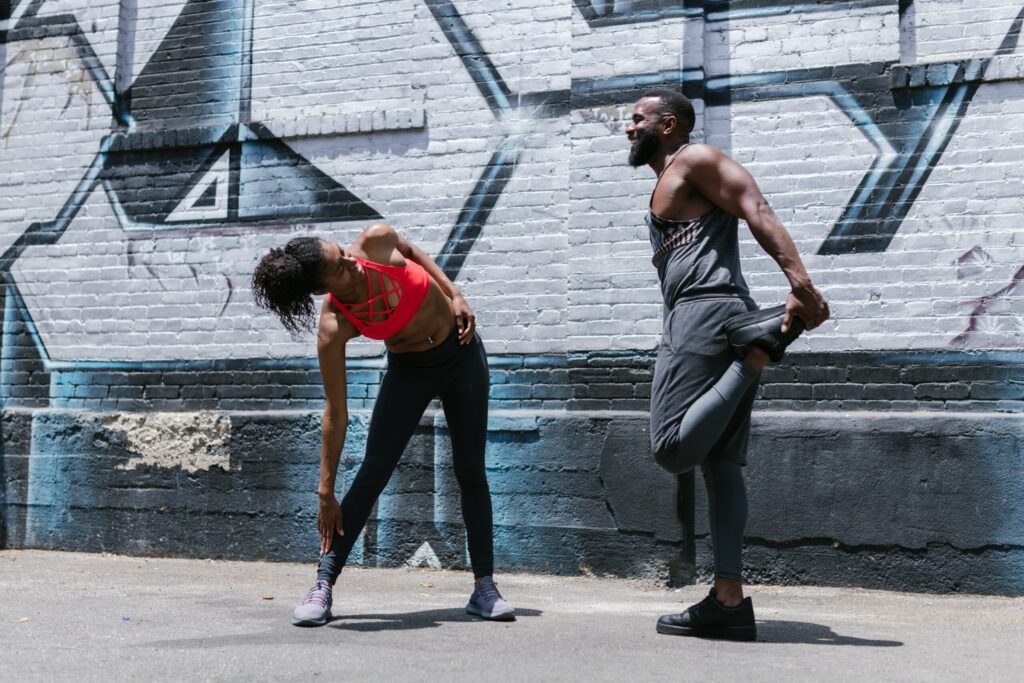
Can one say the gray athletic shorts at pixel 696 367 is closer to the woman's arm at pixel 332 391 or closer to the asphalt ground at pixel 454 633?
the asphalt ground at pixel 454 633

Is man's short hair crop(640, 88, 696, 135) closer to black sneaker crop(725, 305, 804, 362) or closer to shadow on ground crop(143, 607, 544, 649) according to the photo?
black sneaker crop(725, 305, 804, 362)

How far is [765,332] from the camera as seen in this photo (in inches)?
140

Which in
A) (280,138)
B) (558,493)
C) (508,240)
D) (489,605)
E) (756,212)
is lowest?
(489,605)

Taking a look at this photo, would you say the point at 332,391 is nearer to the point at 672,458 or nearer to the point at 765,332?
the point at 672,458

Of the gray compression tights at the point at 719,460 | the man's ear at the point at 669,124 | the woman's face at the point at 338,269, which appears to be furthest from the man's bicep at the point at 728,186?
the woman's face at the point at 338,269

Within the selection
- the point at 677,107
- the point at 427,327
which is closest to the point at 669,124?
the point at 677,107

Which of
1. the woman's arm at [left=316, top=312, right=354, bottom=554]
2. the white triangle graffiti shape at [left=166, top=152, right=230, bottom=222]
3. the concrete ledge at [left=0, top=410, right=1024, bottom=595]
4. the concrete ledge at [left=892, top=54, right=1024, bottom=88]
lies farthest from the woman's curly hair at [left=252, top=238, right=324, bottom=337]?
the concrete ledge at [left=892, top=54, right=1024, bottom=88]

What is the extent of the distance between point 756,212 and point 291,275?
1.51 metres

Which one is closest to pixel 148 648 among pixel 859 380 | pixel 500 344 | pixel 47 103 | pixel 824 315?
pixel 824 315

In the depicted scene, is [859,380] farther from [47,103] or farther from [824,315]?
[47,103]

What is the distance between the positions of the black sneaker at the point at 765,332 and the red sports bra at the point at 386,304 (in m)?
1.13

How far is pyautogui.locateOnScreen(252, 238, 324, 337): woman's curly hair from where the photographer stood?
374 centimetres

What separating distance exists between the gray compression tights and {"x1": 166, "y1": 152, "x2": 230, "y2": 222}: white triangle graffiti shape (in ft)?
12.0

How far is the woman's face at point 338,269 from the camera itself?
12.5 ft
